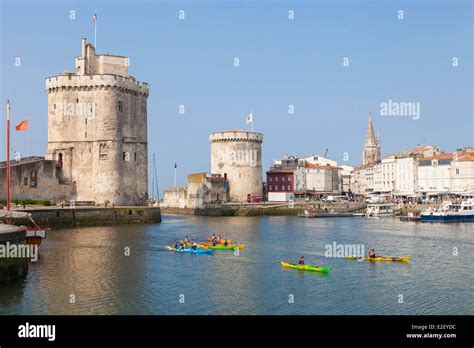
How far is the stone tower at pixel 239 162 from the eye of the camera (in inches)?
3915

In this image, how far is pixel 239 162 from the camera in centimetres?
9956

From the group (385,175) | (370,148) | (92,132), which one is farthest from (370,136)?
(92,132)

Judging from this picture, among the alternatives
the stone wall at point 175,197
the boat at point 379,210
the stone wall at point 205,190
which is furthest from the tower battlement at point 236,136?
the boat at point 379,210

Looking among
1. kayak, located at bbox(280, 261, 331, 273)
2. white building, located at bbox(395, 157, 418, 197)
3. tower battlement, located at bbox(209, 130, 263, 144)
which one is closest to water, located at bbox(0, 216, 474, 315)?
kayak, located at bbox(280, 261, 331, 273)

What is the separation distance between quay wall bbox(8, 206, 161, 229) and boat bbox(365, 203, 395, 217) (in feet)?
134

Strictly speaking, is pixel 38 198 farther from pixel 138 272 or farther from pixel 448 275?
pixel 448 275

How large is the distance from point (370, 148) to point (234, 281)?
14057 cm

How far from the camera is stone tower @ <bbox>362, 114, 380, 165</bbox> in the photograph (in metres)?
163

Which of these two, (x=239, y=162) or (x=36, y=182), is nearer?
(x=36, y=182)

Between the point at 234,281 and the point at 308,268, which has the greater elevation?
the point at 308,268

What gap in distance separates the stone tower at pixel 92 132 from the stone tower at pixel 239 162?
113 feet

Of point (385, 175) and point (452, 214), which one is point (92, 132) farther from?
point (385, 175)

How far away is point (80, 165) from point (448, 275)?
45136 mm

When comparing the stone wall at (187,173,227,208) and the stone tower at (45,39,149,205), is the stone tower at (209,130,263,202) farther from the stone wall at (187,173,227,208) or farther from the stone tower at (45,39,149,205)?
the stone tower at (45,39,149,205)
